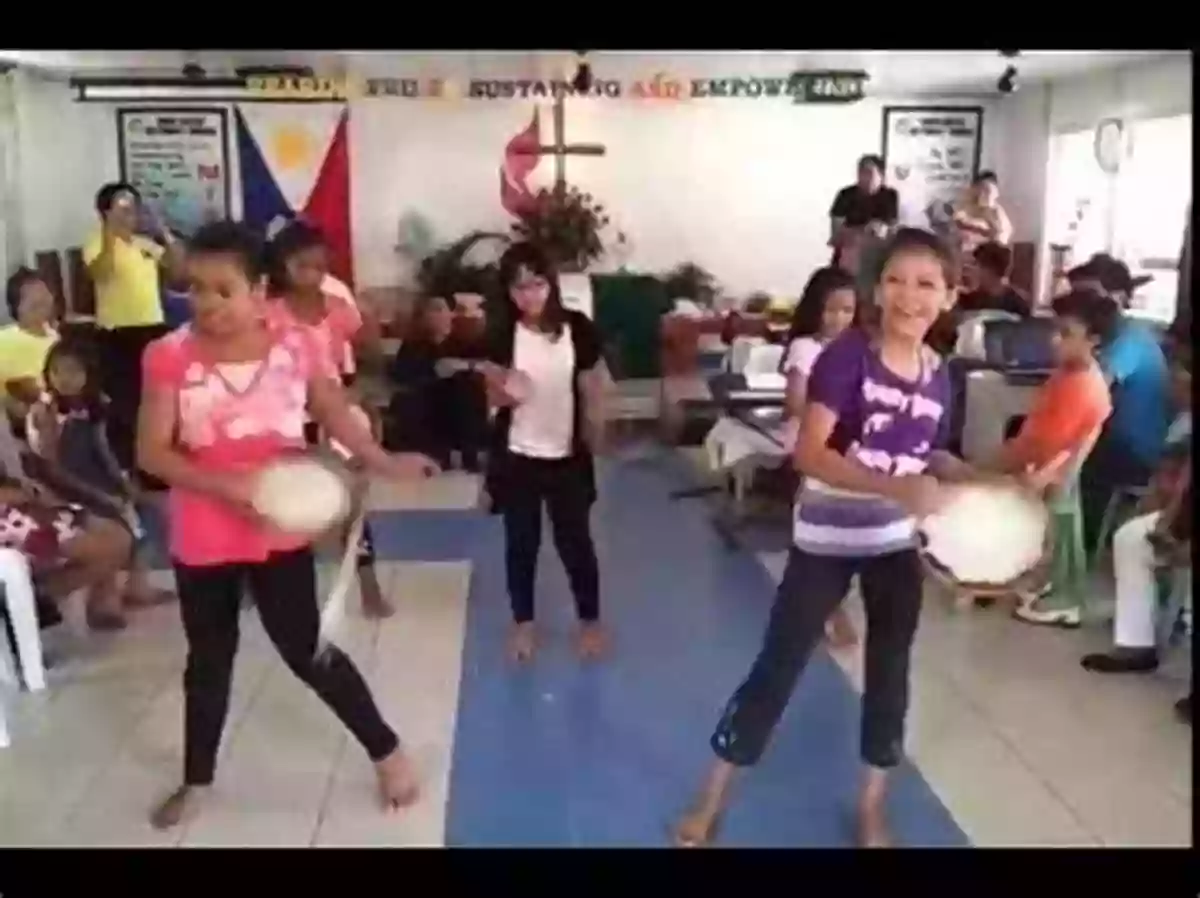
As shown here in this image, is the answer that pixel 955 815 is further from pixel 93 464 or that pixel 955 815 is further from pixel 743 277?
pixel 93 464

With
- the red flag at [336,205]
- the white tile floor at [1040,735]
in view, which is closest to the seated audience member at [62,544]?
the red flag at [336,205]

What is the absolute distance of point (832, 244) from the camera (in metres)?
1.50

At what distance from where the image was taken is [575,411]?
153cm

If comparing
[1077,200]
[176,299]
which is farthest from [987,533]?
[176,299]

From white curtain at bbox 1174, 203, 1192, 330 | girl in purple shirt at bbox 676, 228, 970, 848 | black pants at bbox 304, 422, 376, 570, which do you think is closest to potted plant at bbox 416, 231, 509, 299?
black pants at bbox 304, 422, 376, 570

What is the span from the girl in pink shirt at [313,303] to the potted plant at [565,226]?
187 millimetres

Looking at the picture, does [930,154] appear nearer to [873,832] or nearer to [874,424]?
[874,424]

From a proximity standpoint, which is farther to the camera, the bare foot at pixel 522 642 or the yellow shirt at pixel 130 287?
the bare foot at pixel 522 642

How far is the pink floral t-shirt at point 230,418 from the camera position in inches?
56.5

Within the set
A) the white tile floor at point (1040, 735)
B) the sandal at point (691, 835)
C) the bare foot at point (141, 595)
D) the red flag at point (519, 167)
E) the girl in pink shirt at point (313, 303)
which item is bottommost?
the sandal at point (691, 835)

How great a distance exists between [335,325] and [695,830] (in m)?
0.62

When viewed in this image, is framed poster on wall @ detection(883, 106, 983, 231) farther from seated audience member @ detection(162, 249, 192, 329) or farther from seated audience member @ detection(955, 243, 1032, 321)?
seated audience member @ detection(162, 249, 192, 329)

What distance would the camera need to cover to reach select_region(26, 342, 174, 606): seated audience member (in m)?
1.50

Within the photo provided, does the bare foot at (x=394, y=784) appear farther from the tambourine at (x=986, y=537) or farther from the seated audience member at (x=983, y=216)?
the seated audience member at (x=983, y=216)
